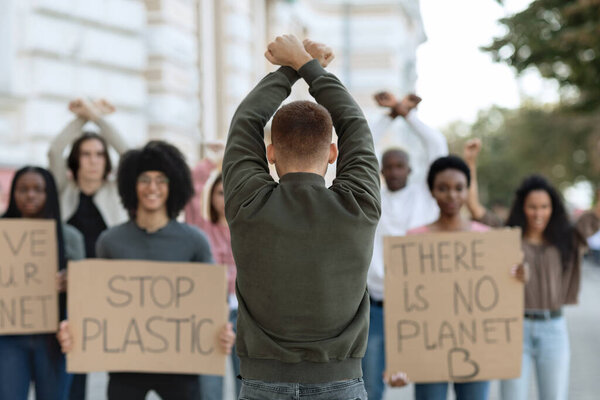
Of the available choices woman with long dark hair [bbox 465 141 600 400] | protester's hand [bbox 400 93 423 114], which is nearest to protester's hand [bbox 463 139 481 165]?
woman with long dark hair [bbox 465 141 600 400]

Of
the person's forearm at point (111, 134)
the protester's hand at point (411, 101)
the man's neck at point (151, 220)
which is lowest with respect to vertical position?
the man's neck at point (151, 220)

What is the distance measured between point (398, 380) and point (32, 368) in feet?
5.94

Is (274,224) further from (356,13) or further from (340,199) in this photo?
(356,13)

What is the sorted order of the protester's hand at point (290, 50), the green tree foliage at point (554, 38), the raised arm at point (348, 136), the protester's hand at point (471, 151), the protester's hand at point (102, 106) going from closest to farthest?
the raised arm at point (348, 136) < the protester's hand at point (290, 50) < the protester's hand at point (471, 151) < the protester's hand at point (102, 106) < the green tree foliage at point (554, 38)

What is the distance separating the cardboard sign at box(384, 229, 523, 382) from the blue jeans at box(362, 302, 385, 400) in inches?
23.8

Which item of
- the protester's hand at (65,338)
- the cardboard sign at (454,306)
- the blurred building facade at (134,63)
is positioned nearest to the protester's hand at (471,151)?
the cardboard sign at (454,306)

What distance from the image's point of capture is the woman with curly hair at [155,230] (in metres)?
4.45

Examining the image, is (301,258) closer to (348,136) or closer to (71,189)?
(348,136)

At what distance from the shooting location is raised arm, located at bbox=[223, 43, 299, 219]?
2.72 meters

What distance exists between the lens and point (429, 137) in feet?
18.0

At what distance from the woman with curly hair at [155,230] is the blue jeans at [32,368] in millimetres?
344

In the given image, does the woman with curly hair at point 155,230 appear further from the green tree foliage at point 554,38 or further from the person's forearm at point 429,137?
the green tree foliage at point 554,38

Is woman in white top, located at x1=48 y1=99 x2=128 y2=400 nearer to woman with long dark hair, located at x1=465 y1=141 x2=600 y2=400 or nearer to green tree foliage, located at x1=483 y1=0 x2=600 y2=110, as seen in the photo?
woman with long dark hair, located at x1=465 y1=141 x2=600 y2=400

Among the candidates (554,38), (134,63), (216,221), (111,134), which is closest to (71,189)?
(111,134)
